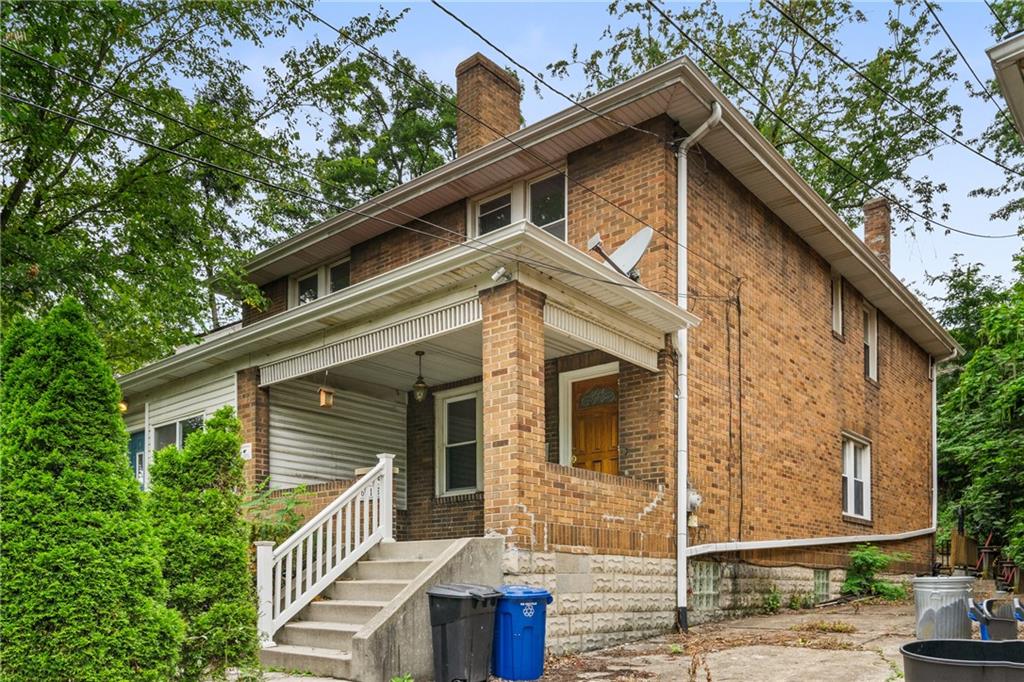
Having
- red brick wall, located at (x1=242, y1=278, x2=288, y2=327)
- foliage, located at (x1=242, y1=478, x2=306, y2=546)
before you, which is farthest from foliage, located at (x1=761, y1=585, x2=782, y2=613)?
red brick wall, located at (x1=242, y1=278, x2=288, y2=327)

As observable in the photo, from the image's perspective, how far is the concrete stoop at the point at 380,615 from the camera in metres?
6.84

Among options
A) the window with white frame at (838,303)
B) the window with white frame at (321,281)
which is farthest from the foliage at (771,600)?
the window with white frame at (321,281)

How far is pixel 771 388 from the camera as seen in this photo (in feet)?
41.7

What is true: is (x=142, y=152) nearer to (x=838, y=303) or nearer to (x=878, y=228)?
(x=838, y=303)

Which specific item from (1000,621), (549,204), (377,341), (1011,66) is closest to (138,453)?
(377,341)

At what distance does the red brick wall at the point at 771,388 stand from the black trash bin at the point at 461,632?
4.42 meters

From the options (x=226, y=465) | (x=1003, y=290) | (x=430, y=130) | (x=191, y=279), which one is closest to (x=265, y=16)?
(x=191, y=279)

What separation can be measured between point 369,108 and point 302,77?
10.9 meters

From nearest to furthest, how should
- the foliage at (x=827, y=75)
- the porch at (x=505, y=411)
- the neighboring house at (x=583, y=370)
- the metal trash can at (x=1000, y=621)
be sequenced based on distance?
the metal trash can at (x=1000, y=621) < the porch at (x=505, y=411) < the neighboring house at (x=583, y=370) < the foliage at (x=827, y=75)

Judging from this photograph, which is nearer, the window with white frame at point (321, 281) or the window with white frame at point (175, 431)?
the window with white frame at point (175, 431)

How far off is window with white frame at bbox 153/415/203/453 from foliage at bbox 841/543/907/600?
36.2ft

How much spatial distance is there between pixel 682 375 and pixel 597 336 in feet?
5.20

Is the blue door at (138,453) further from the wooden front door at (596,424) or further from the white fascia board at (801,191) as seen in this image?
the white fascia board at (801,191)

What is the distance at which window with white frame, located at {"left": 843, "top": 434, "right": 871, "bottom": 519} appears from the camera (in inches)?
607
